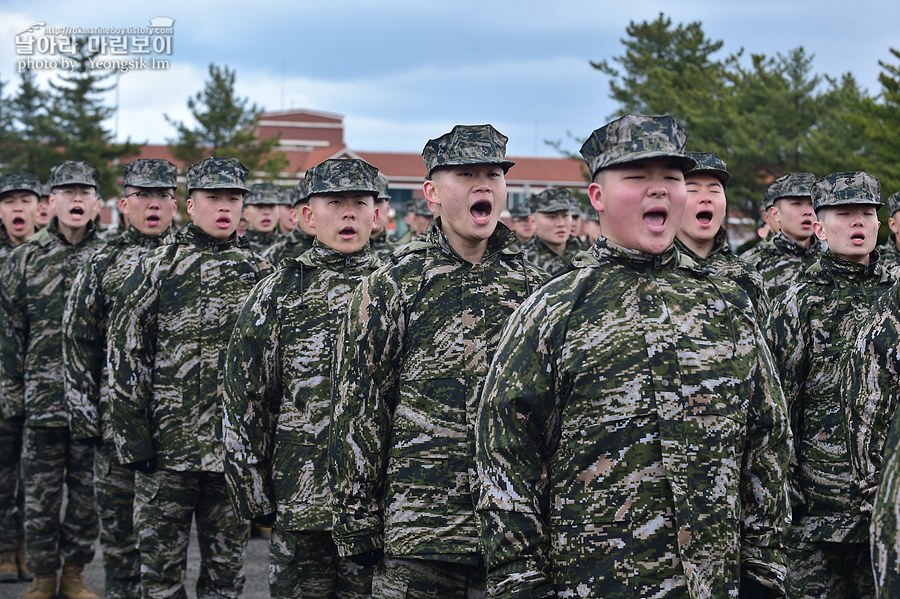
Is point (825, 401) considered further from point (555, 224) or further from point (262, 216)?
point (262, 216)

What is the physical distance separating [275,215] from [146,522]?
762 cm

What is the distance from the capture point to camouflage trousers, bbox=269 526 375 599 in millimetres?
6492

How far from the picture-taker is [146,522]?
7.68 m

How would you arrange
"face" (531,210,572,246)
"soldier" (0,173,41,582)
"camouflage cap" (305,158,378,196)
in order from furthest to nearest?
"face" (531,210,572,246)
"soldier" (0,173,41,582)
"camouflage cap" (305,158,378,196)

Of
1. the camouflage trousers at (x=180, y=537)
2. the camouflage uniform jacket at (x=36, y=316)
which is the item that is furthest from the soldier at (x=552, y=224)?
the camouflage trousers at (x=180, y=537)

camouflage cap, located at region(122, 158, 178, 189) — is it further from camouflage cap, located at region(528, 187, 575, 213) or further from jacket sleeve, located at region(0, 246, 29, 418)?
camouflage cap, located at region(528, 187, 575, 213)

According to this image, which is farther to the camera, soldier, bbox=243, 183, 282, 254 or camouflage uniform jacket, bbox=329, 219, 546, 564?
soldier, bbox=243, 183, 282, 254

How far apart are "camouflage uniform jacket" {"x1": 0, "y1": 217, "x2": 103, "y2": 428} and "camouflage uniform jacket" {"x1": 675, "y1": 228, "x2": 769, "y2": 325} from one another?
4.98 metres

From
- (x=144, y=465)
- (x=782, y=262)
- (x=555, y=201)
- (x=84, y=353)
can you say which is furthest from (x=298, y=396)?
(x=555, y=201)

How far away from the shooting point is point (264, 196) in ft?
47.8

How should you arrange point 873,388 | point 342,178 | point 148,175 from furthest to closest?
point 148,175, point 342,178, point 873,388

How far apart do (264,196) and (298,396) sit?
834 cm

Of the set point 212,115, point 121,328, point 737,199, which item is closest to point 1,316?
point 121,328

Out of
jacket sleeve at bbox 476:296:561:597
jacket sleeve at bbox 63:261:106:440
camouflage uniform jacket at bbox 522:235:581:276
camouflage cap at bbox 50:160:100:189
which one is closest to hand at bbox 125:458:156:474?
jacket sleeve at bbox 63:261:106:440
